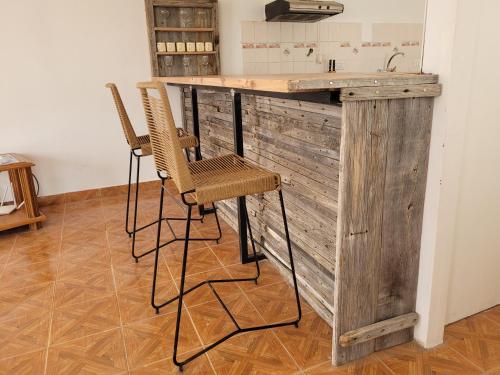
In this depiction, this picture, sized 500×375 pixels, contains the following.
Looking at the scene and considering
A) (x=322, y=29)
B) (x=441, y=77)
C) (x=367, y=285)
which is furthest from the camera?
(x=322, y=29)

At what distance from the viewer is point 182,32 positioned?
12.7 feet

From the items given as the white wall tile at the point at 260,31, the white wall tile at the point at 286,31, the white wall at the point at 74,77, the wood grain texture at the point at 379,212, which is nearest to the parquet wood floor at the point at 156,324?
the wood grain texture at the point at 379,212

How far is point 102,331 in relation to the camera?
6.08ft

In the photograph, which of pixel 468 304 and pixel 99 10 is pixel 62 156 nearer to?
pixel 99 10

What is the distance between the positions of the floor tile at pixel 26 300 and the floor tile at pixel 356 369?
1418 millimetres

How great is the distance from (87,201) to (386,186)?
323cm

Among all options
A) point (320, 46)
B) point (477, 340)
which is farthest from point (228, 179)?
point (320, 46)

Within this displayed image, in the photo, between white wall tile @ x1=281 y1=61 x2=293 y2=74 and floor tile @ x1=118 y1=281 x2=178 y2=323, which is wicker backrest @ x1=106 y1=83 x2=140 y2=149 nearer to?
floor tile @ x1=118 y1=281 x2=178 y2=323

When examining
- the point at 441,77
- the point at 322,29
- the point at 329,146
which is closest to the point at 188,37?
the point at 322,29

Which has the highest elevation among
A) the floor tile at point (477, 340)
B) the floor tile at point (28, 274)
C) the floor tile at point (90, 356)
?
the floor tile at point (477, 340)

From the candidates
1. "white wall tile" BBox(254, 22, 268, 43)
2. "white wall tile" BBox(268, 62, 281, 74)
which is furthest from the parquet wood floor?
"white wall tile" BBox(254, 22, 268, 43)

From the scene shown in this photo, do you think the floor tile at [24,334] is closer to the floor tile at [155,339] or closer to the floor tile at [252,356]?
the floor tile at [155,339]

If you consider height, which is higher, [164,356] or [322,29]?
[322,29]

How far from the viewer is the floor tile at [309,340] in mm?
1630
